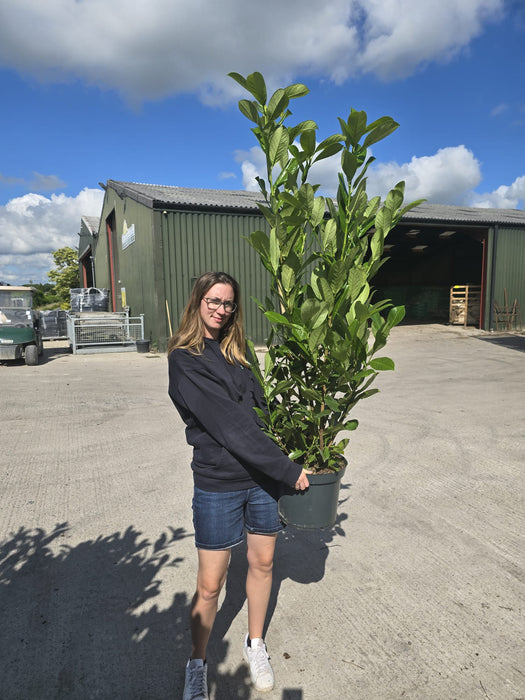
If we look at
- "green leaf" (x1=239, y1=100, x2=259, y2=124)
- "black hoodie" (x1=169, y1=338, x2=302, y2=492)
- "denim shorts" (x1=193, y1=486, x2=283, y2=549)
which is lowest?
"denim shorts" (x1=193, y1=486, x2=283, y2=549)

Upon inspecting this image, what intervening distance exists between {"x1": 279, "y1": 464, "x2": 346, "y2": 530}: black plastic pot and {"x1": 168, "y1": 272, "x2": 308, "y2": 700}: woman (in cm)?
6

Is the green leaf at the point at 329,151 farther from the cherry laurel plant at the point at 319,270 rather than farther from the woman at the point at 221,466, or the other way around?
the woman at the point at 221,466

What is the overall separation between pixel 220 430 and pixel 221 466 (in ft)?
0.57

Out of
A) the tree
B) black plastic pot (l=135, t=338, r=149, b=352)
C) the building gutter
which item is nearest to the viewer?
black plastic pot (l=135, t=338, r=149, b=352)

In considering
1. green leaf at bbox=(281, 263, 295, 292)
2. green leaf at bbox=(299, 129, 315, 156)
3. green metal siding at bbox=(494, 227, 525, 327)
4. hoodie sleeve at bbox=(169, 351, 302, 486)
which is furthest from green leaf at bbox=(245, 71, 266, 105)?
green metal siding at bbox=(494, 227, 525, 327)

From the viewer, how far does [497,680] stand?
6.80 ft

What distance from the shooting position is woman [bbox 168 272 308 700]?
191 cm

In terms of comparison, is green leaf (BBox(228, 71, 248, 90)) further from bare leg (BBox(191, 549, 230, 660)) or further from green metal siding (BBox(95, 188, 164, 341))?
green metal siding (BBox(95, 188, 164, 341))

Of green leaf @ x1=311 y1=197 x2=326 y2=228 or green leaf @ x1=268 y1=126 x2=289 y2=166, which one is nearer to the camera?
green leaf @ x1=268 y1=126 x2=289 y2=166

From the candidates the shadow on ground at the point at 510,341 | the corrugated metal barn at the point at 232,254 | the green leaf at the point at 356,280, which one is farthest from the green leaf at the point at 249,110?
the shadow on ground at the point at 510,341

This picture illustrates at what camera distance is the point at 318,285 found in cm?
202

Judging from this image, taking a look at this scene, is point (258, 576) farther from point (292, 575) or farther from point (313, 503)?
point (292, 575)

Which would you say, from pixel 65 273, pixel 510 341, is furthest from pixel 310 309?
pixel 65 273

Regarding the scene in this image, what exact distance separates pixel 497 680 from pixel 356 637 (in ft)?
2.10
